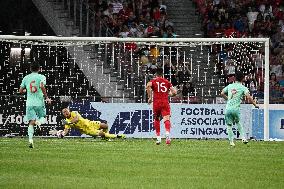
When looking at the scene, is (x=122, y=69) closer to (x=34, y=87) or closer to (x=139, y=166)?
(x=34, y=87)

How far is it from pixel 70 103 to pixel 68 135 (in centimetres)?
114

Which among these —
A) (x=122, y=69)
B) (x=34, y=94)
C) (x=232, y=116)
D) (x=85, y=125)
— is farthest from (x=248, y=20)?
(x=34, y=94)

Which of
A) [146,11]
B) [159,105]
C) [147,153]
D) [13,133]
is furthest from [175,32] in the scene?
[147,153]

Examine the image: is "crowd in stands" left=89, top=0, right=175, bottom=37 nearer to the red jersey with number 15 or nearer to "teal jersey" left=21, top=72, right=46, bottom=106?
the red jersey with number 15

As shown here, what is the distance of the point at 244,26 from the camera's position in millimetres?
39312

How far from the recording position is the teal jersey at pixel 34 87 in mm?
24484

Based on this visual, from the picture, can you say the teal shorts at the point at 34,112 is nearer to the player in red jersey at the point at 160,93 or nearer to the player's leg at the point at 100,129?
the player in red jersey at the point at 160,93

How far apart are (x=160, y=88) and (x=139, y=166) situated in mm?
9297

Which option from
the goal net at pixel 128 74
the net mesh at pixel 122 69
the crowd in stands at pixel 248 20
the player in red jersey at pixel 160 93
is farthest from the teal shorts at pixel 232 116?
the crowd in stands at pixel 248 20

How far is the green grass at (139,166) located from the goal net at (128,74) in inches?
287

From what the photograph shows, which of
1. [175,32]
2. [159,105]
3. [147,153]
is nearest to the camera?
[147,153]

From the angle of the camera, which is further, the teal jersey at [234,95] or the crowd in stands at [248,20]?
the crowd in stands at [248,20]

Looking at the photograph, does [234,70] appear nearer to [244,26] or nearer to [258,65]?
[258,65]

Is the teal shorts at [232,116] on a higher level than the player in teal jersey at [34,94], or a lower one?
lower
